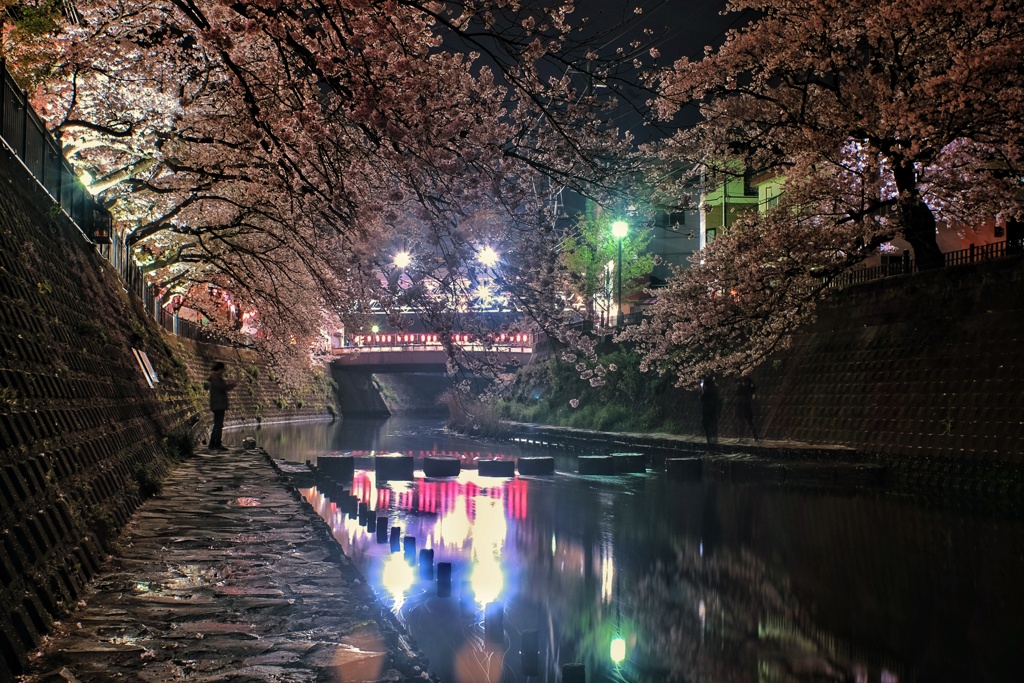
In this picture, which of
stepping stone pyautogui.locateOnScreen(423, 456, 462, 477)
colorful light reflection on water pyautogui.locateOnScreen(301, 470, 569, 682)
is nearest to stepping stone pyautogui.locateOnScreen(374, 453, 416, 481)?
colorful light reflection on water pyautogui.locateOnScreen(301, 470, 569, 682)

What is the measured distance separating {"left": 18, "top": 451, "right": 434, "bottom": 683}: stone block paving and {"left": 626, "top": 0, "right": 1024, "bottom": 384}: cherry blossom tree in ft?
49.5

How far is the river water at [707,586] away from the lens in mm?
7000

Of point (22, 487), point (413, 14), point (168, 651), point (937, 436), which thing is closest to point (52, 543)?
point (22, 487)

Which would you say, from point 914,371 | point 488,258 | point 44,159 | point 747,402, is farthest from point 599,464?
point 44,159

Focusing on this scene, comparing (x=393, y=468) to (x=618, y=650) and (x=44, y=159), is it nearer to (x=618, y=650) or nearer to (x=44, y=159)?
(x=44, y=159)

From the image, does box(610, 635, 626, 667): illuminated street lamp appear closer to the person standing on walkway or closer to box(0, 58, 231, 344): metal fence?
box(0, 58, 231, 344): metal fence

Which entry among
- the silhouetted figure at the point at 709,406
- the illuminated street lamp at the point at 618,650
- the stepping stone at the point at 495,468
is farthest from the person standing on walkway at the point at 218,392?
the illuminated street lamp at the point at 618,650

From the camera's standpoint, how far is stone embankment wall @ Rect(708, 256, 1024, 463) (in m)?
19.4

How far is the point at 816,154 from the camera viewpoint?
21.7 meters

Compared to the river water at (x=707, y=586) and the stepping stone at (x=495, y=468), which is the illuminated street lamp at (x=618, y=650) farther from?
the stepping stone at (x=495, y=468)

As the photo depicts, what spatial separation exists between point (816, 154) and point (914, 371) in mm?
5740

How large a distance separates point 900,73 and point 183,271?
30030mm

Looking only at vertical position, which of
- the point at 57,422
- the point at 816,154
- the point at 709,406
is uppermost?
the point at 816,154

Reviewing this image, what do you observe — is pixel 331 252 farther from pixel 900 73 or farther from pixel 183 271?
pixel 183 271
